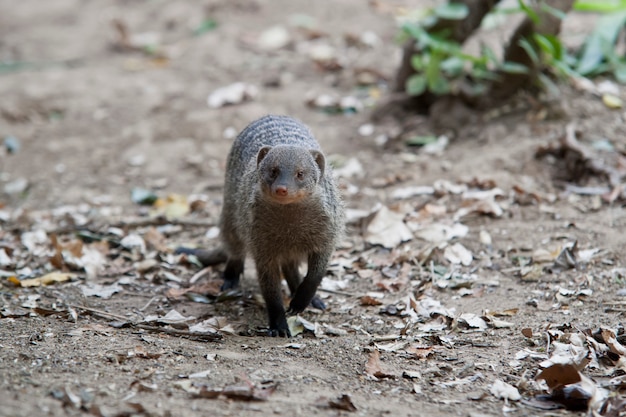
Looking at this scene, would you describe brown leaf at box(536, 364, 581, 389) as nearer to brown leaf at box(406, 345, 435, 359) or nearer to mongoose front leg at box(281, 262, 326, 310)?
brown leaf at box(406, 345, 435, 359)

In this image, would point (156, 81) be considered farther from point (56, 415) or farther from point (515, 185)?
point (56, 415)

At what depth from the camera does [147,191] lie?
241 inches

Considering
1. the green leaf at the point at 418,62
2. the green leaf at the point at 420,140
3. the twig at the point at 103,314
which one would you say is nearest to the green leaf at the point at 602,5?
the green leaf at the point at 418,62

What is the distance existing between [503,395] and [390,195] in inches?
110

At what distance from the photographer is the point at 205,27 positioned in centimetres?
862

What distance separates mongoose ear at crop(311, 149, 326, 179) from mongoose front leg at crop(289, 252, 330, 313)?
462 mm

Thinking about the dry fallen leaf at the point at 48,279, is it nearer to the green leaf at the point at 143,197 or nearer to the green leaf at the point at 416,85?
the green leaf at the point at 143,197

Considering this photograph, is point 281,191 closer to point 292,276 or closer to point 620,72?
point 292,276

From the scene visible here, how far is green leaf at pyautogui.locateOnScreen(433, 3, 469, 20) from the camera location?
234 inches

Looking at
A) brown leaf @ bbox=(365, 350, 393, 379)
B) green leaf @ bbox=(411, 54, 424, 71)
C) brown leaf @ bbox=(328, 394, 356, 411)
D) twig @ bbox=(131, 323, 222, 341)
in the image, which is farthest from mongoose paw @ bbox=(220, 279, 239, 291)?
green leaf @ bbox=(411, 54, 424, 71)

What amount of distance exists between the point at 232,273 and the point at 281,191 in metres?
1.25

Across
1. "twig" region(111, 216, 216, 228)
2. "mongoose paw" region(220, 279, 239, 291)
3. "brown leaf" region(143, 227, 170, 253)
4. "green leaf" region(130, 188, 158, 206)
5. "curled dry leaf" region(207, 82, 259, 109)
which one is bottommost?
"green leaf" region(130, 188, 158, 206)

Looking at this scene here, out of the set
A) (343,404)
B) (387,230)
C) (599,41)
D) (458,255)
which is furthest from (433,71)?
(343,404)

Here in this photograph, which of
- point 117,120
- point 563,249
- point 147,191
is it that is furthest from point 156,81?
point 563,249
